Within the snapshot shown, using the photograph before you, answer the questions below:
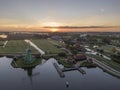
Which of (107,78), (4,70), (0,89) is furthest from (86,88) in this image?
(4,70)

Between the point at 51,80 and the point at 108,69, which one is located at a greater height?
the point at 51,80

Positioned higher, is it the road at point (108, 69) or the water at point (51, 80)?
the water at point (51, 80)

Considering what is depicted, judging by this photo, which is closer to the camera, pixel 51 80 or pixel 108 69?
pixel 51 80

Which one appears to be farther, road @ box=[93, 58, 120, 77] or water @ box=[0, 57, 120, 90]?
road @ box=[93, 58, 120, 77]

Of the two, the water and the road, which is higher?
the water

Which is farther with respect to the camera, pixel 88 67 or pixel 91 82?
pixel 88 67

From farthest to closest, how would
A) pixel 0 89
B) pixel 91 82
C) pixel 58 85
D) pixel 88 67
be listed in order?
pixel 88 67 < pixel 91 82 < pixel 58 85 < pixel 0 89

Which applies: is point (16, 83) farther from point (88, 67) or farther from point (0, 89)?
point (88, 67)

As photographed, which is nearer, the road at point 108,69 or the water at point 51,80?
the water at point 51,80
